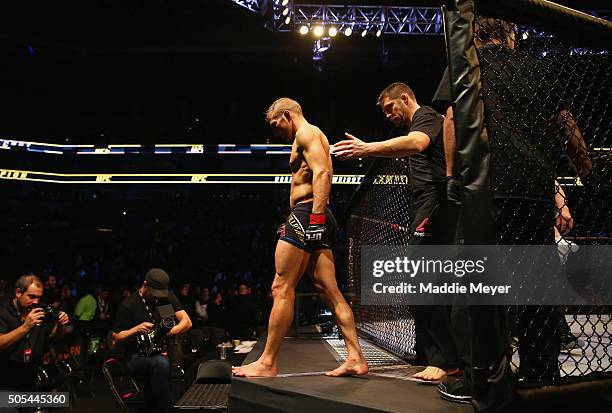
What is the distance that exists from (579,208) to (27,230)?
15.6 metres

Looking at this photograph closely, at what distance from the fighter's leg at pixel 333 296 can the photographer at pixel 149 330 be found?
217cm

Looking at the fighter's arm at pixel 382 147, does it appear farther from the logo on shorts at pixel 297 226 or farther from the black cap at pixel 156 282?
the black cap at pixel 156 282

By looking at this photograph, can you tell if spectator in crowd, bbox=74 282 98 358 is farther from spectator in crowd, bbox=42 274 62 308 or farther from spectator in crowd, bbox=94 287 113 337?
spectator in crowd, bbox=42 274 62 308

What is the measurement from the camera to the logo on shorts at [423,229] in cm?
235

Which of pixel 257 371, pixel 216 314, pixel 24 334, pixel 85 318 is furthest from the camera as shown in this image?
pixel 216 314

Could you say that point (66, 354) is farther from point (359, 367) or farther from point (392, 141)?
point (392, 141)

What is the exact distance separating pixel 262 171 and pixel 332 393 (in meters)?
13.7

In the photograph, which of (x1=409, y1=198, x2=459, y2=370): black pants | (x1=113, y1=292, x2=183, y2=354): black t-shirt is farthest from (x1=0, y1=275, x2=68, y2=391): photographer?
(x1=409, y1=198, x2=459, y2=370): black pants

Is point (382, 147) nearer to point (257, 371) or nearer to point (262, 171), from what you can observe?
point (257, 371)

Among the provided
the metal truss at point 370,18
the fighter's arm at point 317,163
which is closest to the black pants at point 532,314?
the fighter's arm at point 317,163

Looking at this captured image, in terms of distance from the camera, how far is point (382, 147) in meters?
1.96

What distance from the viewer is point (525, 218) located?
5.53ft

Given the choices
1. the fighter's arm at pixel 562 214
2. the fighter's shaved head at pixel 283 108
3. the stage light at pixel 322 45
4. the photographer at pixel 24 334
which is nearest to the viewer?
the fighter's arm at pixel 562 214

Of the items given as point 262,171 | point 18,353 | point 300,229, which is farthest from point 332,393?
point 262,171
